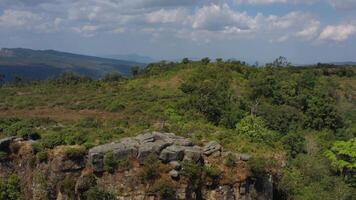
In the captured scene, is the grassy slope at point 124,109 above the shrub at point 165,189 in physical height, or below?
above

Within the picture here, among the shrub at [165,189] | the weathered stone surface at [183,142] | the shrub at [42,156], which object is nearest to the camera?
the shrub at [165,189]

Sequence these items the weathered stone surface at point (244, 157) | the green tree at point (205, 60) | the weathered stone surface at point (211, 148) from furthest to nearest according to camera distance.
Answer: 1. the green tree at point (205, 60)
2. the weathered stone surface at point (211, 148)
3. the weathered stone surface at point (244, 157)

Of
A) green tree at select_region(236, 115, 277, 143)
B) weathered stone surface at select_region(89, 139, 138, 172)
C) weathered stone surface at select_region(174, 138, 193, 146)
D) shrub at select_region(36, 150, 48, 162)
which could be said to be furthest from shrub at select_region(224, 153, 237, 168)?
shrub at select_region(36, 150, 48, 162)

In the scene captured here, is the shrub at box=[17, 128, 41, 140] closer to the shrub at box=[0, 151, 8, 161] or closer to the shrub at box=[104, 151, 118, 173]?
the shrub at box=[0, 151, 8, 161]

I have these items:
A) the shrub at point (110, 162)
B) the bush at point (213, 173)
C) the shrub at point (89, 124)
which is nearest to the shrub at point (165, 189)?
the bush at point (213, 173)

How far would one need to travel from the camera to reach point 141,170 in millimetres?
27797

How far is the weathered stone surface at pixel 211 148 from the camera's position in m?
29.6

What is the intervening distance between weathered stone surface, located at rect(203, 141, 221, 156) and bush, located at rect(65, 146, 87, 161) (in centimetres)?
760

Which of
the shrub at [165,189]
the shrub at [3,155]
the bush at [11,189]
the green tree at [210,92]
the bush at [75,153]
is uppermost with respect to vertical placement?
the green tree at [210,92]

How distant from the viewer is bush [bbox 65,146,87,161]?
93.5ft

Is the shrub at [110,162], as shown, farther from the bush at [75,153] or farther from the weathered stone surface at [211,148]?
the weathered stone surface at [211,148]

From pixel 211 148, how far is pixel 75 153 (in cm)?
847

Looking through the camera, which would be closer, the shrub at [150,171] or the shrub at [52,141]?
the shrub at [150,171]

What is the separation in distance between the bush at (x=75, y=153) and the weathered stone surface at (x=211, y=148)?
24.9ft
